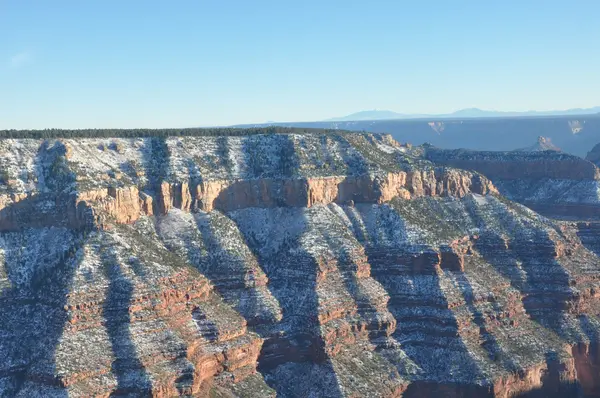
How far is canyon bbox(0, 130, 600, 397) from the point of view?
9144 centimetres

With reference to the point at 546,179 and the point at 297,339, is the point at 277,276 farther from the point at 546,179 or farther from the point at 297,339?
the point at 546,179

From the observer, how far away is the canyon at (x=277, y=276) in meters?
A: 91.4

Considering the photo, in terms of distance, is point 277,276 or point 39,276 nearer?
point 39,276

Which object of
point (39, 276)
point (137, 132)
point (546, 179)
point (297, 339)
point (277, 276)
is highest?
point (137, 132)

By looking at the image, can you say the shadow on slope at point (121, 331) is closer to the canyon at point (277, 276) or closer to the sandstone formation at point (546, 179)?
the canyon at point (277, 276)

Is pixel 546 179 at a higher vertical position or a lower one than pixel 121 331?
higher

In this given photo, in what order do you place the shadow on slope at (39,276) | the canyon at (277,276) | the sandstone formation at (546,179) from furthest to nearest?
the sandstone formation at (546,179)
the canyon at (277,276)
the shadow on slope at (39,276)

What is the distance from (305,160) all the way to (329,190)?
8074 mm

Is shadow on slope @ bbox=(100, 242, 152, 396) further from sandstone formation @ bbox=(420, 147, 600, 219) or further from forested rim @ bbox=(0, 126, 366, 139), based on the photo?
sandstone formation @ bbox=(420, 147, 600, 219)

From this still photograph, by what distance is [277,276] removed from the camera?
112 metres

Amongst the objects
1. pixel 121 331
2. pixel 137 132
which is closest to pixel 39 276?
pixel 121 331

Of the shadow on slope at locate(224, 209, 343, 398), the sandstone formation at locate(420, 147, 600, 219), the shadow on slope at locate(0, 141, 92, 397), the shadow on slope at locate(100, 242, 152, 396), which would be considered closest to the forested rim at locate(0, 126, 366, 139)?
the shadow on slope at locate(0, 141, 92, 397)

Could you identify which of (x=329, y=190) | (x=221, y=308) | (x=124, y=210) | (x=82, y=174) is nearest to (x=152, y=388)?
(x=221, y=308)

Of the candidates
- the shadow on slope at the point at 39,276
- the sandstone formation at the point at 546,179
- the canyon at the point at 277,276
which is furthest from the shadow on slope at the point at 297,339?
the sandstone formation at the point at 546,179
